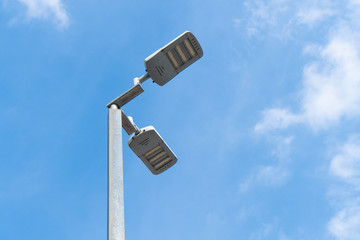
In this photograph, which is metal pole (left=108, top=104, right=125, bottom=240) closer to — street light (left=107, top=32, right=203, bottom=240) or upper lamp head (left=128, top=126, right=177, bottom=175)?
street light (left=107, top=32, right=203, bottom=240)

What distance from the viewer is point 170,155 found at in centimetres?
661

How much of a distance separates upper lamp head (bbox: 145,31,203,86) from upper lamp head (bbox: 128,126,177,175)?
0.76 m

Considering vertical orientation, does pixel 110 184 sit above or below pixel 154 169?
below

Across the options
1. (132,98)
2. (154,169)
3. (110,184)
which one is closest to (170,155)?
(154,169)

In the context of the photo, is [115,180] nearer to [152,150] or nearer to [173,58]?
[152,150]

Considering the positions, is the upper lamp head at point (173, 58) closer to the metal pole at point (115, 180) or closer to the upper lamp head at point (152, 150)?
the upper lamp head at point (152, 150)

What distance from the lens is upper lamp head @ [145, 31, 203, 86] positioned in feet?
19.7

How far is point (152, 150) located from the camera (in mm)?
6477

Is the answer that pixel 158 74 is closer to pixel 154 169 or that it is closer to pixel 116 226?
pixel 154 169

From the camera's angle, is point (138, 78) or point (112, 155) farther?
point (138, 78)

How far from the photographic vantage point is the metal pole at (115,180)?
4.18 metres

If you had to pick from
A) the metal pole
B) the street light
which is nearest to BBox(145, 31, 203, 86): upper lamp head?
the street light

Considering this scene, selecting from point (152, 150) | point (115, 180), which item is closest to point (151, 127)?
point (152, 150)

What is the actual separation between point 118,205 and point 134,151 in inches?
79.5
